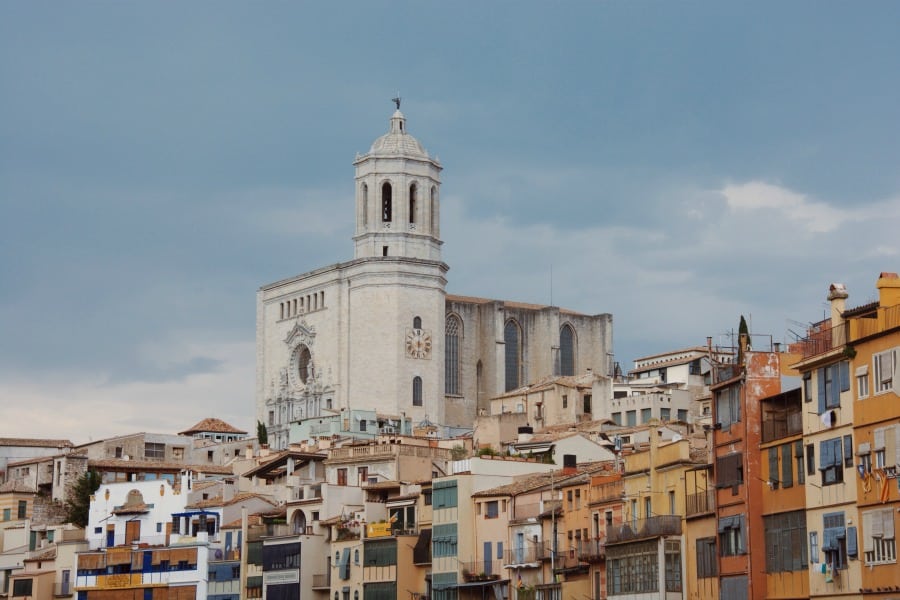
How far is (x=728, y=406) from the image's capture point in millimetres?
52062

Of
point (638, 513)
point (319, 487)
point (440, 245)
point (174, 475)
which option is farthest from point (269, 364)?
point (638, 513)

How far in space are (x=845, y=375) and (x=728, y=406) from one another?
6.91 meters

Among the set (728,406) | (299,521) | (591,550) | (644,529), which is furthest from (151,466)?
(728,406)

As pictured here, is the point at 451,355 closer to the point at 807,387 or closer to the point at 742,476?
the point at 742,476

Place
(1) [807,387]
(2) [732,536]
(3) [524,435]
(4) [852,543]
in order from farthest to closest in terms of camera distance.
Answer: (3) [524,435]
(2) [732,536]
(1) [807,387]
(4) [852,543]

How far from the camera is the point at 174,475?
338ft

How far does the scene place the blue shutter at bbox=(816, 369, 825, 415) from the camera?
153ft

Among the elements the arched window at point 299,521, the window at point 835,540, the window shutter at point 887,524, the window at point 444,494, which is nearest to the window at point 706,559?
the window at point 835,540

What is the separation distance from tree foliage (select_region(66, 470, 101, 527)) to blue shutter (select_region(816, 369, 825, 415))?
5384cm

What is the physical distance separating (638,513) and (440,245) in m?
88.5

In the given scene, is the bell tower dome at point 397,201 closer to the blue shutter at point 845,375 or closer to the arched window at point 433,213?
the arched window at point 433,213

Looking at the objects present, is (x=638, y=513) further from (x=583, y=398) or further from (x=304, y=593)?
(x=583, y=398)

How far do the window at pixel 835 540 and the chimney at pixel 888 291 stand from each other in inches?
195

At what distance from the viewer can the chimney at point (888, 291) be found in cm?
4512
